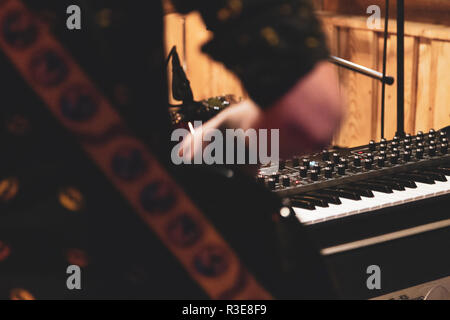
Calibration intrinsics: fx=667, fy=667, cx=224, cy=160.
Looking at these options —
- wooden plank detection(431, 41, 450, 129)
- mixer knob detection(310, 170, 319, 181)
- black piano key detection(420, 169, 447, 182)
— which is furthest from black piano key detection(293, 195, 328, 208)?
wooden plank detection(431, 41, 450, 129)

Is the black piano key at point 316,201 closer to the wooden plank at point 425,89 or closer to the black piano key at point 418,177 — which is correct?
the black piano key at point 418,177

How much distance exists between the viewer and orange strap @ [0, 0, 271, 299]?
0.59m

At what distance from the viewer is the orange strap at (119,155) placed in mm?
594

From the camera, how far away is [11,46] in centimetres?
59

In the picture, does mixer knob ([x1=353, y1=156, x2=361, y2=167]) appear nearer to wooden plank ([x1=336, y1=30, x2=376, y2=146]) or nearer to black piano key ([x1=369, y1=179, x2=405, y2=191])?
black piano key ([x1=369, y1=179, x2=405, y2=191])

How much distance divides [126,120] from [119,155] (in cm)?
3

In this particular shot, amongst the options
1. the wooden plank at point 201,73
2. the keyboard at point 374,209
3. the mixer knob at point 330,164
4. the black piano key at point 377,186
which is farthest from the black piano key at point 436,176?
the wooden plank at point 201,73

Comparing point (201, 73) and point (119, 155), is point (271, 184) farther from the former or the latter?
point (201, 73)

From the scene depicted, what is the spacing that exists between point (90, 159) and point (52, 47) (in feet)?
0.35

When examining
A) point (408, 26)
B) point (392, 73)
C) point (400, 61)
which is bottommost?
point (392, 73)

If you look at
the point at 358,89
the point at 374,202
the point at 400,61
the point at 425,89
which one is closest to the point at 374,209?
the point at 374,202

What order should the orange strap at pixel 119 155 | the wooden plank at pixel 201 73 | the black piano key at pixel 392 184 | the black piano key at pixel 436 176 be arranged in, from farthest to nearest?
Result: the wooden plank at pixel 201 73 → the black piano key at pixel 436 176 → the black piano key at pixel 392 184 → the orange strap at pixel 119 155

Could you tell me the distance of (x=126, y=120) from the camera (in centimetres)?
61

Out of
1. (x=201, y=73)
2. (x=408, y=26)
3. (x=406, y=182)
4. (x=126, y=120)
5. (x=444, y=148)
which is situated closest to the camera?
(x=126, y=120)
